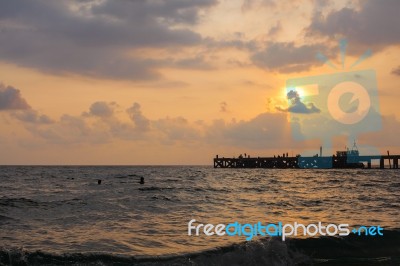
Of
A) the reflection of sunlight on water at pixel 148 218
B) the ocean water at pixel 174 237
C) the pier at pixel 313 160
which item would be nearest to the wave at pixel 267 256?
the ocean water at pixel 174 237

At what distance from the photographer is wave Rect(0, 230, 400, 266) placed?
1099 centimetres

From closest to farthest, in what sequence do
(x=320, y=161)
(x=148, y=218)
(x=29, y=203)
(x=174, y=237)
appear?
(x=174, y=237) < (x=148, y=218) < (x=29, y=203) < (x=320, y=161)

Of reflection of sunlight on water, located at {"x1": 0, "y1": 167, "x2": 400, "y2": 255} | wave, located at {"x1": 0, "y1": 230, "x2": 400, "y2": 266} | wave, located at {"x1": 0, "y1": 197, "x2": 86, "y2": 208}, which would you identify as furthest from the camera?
wave, located at {"x1": 0, "y1": 197, "x2": 86, "y2": 208}

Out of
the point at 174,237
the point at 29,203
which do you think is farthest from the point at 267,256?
the point at 29,203

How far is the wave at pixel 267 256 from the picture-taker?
36.1 feet

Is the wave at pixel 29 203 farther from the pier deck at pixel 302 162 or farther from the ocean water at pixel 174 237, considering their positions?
the pier deck at pixel 302 162

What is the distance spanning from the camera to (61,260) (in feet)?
36.1

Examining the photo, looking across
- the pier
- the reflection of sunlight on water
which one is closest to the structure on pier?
the pier

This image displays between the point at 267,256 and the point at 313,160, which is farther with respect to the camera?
the point at 313,160

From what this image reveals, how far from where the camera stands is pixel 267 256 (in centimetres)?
1162

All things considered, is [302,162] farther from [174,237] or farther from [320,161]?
[174,237]

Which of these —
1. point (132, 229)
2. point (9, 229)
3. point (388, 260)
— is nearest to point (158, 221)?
point (132, 229)

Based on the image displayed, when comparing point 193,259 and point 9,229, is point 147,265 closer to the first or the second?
point 193,259

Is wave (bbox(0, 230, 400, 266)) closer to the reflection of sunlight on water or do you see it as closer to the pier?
the reflection of sunlight on water
